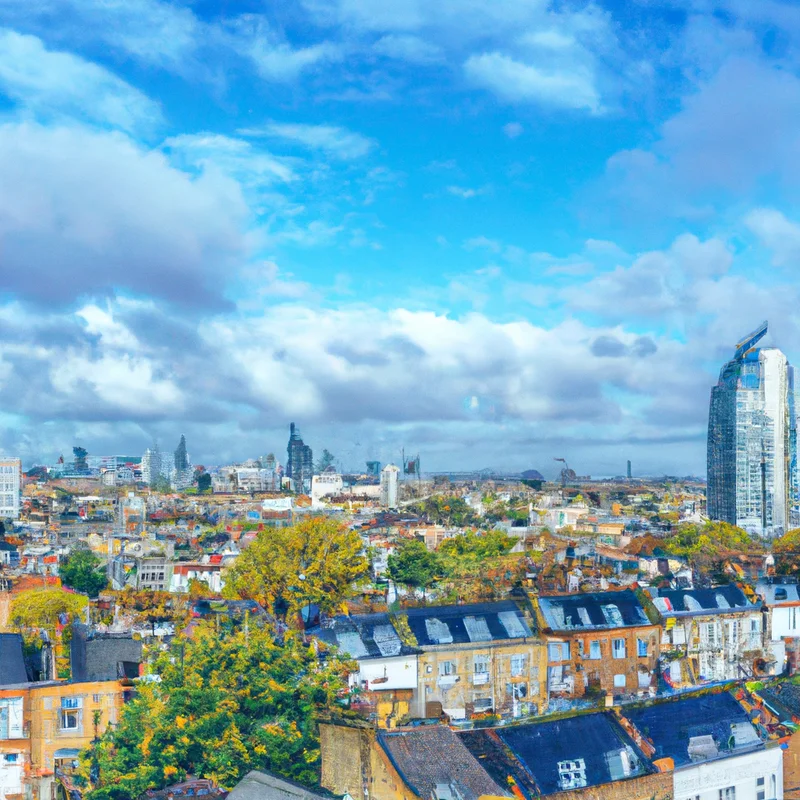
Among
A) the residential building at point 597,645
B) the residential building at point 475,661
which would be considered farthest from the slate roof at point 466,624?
the residential building at point 597,645

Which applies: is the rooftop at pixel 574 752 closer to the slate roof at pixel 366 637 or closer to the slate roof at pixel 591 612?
the slate roof at pixel 366 637

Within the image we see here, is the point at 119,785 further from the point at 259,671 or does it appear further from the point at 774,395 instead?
the point at 774,395

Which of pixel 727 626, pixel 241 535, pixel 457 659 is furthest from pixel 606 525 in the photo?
pixel 457 659

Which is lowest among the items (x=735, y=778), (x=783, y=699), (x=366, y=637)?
(x=735, y=778)

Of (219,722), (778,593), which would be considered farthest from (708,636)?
(219,722)

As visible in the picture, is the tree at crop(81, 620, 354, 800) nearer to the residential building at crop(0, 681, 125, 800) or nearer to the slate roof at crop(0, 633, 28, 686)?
the residential building at crop(0, 681, 125, 800)

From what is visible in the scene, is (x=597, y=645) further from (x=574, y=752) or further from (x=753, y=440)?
(x=753, y=440)

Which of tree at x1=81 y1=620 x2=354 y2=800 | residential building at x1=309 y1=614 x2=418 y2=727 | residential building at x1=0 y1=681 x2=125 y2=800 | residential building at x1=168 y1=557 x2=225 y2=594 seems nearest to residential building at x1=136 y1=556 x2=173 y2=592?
residential building at x1=168 y1=557 x2=225 y2=594
